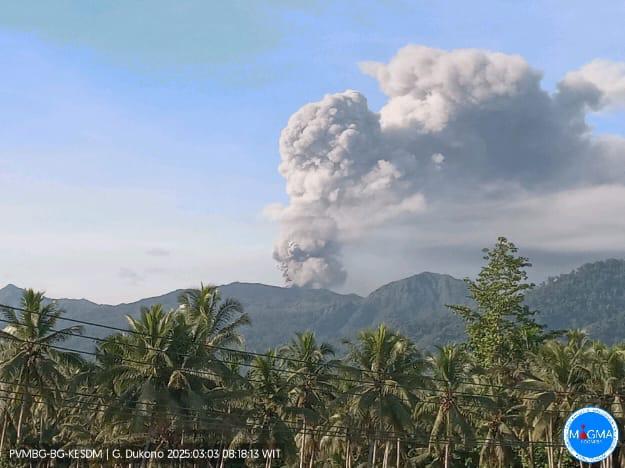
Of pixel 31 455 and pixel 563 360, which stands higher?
pixel 563 360

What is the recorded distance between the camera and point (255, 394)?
56.3 metres

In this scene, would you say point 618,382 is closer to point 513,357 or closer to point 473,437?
point 473,437

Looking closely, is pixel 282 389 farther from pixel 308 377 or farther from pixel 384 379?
pixel 384 379

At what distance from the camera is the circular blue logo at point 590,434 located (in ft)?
83.6

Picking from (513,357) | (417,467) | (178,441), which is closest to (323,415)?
(178,441)

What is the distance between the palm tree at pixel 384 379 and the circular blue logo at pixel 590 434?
27110 mm

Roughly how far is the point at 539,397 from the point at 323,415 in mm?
17099

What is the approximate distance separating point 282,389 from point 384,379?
813 cm

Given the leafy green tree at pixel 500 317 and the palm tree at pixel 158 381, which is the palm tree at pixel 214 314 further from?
the leafy green tree at pixel 500 317

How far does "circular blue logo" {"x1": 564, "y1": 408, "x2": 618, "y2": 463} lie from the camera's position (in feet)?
83.6

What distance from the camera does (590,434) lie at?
2569cm

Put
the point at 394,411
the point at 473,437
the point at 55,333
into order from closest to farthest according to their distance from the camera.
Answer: the point at 55,333
the point at 394,411
the point at 473,437

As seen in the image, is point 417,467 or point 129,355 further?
point 417,467

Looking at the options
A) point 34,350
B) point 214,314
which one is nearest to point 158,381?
point 214,314
